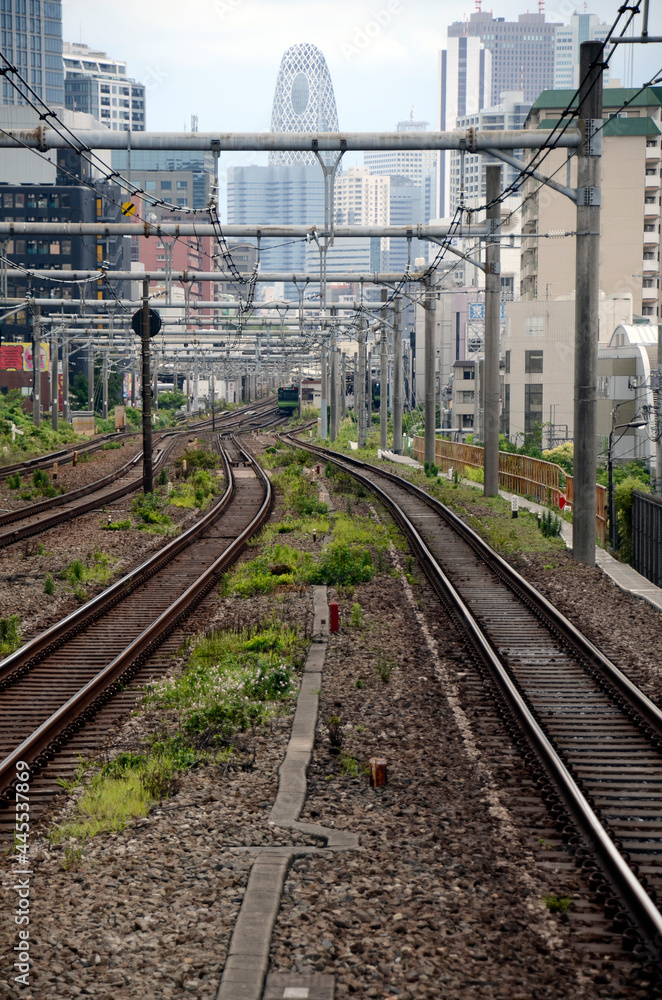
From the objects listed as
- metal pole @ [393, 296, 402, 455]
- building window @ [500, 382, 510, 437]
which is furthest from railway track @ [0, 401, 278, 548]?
building window @ [500, 382, 510, 437]

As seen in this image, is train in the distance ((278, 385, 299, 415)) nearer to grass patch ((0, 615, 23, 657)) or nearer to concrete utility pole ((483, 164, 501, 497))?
concrete utility pole ((483, 164, 501, 497))

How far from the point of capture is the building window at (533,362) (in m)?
67.9

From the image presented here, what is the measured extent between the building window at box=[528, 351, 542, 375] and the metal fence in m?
47.8

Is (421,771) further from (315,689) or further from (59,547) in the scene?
(59,547)

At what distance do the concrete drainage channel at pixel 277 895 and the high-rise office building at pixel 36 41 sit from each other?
6788 inches

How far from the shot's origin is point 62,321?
5522 cm

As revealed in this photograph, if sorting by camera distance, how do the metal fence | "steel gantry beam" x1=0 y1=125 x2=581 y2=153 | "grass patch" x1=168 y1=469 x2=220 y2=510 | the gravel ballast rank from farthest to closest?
1. "grass patch" x1=168 y1=469 x2=220 y2=510
2. the metal fence
3. "steel gantry beam" x1=0 y1=125 x2=581 y2=153
4. the gravel ballast

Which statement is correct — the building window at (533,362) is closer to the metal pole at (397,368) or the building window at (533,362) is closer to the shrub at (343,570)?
the metal pole at (397,368)

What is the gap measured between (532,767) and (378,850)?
211cm

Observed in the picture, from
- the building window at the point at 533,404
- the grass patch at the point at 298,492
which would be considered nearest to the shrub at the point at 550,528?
the grass patch at the point at 298,492

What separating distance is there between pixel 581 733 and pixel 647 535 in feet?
35.5

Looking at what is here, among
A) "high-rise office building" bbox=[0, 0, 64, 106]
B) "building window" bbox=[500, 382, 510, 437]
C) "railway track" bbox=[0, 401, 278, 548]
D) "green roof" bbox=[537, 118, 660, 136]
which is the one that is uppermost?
"high-rise office building" bbox=[0, 0, 64, 106]

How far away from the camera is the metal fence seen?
19000 mm

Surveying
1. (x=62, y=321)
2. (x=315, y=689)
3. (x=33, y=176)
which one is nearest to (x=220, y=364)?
(x=33, y=176)
